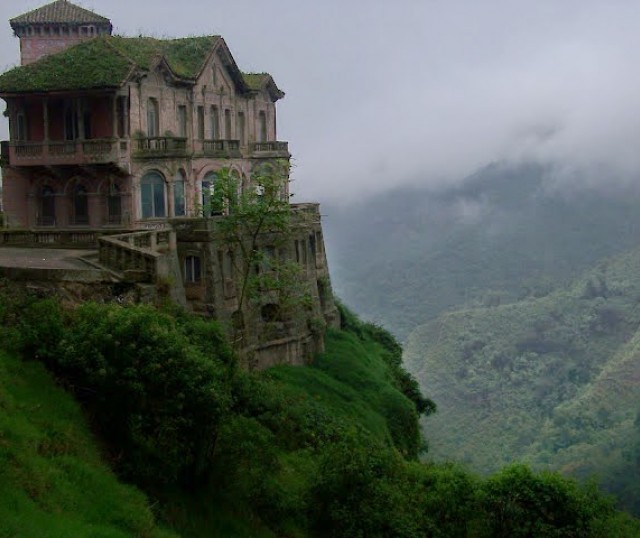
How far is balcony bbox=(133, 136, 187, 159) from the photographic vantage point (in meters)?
43.5

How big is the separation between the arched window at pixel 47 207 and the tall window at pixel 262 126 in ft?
41.0

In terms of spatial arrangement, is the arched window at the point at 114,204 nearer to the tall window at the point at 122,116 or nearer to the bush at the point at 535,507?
the tall window at the point at 122,116

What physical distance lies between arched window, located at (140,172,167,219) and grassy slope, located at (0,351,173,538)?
20.7m

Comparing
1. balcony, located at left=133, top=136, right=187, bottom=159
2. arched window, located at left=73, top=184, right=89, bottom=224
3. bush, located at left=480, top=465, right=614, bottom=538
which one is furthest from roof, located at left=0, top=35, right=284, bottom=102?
bush, located at left=480, top=465, right=614, bottom=538

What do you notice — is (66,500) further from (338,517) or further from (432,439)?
(432,439)

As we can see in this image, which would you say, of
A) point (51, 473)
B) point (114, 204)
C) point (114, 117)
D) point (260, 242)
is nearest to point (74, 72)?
point (114, 117)

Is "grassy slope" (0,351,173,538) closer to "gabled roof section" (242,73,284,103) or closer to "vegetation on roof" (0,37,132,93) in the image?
"vegetation on roof" (0,37,132,93)

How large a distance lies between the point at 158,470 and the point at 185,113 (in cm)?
2662

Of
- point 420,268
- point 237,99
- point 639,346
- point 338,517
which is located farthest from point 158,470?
point 420,268

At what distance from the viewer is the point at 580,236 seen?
196 metres

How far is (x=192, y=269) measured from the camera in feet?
120

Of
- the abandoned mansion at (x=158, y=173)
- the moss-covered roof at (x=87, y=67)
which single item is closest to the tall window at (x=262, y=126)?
the abandoned mansion at (x=158, y=173)

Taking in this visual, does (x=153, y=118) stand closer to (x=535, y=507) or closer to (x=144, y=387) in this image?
(x=535, y=507)

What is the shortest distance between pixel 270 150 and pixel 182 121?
638cm
